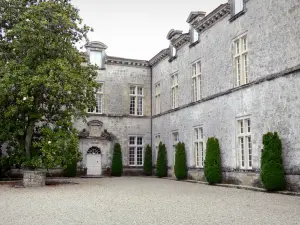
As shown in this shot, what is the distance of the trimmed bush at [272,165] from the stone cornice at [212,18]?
759 centimetres

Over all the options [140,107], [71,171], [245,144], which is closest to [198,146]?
[245,144]

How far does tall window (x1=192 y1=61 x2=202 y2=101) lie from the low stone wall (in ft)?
32.1

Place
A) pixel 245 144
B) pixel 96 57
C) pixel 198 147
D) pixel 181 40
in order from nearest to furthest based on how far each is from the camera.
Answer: pixel 245 144 → pixel 198 147 → pixel 181 40 → pixel 96 57

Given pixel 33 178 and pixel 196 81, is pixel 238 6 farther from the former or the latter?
pixel 33 178

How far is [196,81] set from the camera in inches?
872

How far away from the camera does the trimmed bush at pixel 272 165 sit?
14109 mm

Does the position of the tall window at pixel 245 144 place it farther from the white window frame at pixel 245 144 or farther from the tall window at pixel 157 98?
the tall window at pixel 157 98

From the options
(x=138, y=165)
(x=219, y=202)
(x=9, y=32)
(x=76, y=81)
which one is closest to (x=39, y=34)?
(x=9, y=32)

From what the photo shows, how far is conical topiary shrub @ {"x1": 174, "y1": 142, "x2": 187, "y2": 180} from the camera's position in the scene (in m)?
22.1

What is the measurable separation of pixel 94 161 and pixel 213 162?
11627mm

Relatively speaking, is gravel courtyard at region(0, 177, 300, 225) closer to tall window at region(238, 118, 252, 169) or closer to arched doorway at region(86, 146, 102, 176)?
tall window at region(238, 118, 252, 169)

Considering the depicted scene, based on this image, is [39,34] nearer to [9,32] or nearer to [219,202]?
[9,32]

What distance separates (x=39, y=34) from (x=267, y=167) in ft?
39.1

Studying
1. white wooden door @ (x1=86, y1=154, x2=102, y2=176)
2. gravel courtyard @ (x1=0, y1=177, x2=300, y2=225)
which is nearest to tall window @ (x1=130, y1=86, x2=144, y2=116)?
white wooden door @ (x1=86, y1=154, x2=102, y2=176)
